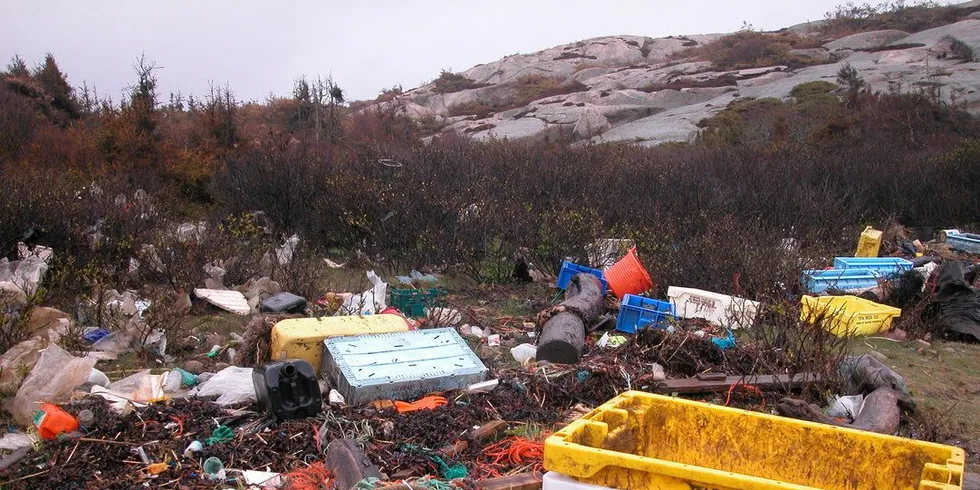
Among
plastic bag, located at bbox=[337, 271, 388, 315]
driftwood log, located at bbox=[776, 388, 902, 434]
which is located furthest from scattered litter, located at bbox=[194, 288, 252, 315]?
driftwood log, located at bbox=[776, 388, 902, 434]

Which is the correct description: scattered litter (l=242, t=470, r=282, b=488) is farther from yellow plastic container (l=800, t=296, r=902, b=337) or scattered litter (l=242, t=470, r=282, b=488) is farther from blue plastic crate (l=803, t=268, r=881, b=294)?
blue plastic crate (l=803, t=268, r=881, b=294)

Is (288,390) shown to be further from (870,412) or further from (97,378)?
(870,412)

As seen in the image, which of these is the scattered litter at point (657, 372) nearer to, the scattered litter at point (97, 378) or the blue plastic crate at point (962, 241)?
the scattered litter at point (97, 378)

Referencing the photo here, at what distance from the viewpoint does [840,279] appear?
28.6ft

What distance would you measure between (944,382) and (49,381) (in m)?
5.91

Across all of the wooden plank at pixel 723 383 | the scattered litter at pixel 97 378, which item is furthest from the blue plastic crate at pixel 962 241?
the scattered litter at pixel 97 378

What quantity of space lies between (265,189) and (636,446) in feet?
35.5

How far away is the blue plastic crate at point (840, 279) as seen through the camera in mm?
8406

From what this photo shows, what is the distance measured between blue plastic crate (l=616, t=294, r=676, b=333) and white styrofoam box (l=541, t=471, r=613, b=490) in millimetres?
4349

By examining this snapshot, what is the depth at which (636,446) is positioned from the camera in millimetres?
2988

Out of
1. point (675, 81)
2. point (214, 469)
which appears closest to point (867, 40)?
point (675, 81)

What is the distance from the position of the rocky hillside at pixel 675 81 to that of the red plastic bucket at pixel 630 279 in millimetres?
17072

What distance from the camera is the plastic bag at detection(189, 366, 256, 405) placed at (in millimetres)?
4523

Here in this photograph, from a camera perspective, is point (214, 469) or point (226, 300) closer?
point (214, 469)
